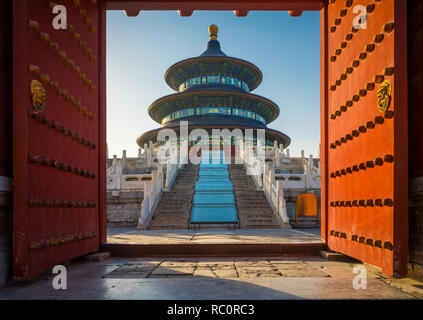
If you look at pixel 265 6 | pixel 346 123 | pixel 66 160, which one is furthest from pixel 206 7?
pixel 66 160

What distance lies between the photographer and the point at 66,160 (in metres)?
3.31

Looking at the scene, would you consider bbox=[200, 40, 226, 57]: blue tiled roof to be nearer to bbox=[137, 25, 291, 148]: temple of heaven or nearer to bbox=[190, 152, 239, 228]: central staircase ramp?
bbox=[137, 25, 291, 148]: temple of heaven

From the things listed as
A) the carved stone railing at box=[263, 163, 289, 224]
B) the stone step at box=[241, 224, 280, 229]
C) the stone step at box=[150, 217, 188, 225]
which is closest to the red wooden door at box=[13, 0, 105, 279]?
the stone step at box=[150, 217, 188, 225]

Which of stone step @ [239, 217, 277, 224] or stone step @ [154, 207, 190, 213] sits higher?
stone step @ [154, 207, 190, 213]

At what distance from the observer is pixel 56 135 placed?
3.09 meters

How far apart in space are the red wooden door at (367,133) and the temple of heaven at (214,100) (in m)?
21.2

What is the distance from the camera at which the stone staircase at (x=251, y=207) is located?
8516 millimetres

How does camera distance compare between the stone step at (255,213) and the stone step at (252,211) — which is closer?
the stone step at (255,213)

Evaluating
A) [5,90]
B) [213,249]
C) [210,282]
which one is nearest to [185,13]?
[5,90]

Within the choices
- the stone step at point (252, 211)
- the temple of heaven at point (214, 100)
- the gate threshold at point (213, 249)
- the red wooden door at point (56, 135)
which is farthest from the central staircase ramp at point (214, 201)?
the temple of heaven at point (214, 100)

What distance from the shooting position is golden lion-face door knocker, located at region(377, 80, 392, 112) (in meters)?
2.69

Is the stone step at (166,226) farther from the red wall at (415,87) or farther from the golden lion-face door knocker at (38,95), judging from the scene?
the red wall at (415,87)

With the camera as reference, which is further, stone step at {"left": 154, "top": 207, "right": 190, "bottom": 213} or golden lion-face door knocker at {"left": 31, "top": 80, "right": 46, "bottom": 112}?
stone step at {"left": 154, "top": 207, "right": 190, "bottom": 213}

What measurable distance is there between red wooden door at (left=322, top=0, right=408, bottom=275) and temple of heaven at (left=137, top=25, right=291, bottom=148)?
21214 millimetres
